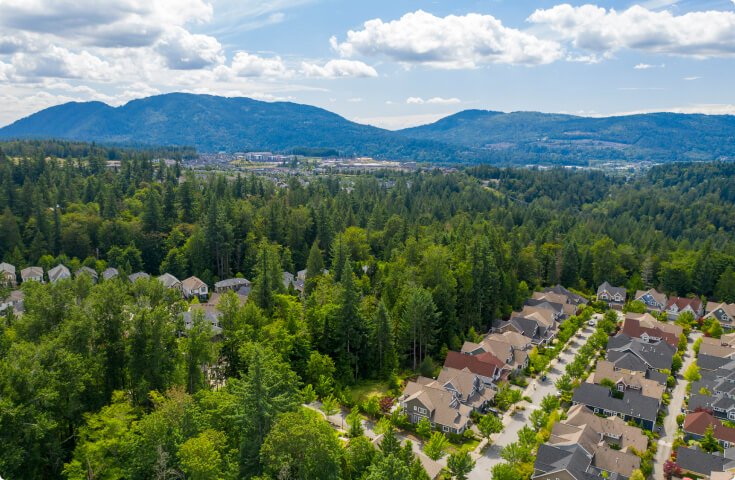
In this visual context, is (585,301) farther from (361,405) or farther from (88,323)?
(88,323)

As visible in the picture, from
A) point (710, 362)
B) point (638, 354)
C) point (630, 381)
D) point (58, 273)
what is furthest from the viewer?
point (58, 273)

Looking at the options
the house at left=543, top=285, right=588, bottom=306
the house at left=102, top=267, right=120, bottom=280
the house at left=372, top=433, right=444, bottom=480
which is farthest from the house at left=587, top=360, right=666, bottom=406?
the house at left=102, top=267, right=120, bottom=280

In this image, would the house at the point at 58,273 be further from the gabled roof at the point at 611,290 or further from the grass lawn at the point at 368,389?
the gabled roof at the point at 611,290

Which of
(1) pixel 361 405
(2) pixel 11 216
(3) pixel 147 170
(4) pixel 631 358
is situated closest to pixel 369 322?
(1) pixel 361 405

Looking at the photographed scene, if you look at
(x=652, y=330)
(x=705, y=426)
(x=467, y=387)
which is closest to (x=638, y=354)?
(x=652, y=330)

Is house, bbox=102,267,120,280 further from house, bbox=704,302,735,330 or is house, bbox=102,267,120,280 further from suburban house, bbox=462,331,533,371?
house, bbox=704,302,735,330

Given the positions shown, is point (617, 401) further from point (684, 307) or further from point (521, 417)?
point (684, 307)
